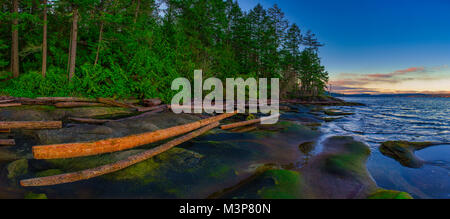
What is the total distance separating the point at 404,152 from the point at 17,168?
11.6 m

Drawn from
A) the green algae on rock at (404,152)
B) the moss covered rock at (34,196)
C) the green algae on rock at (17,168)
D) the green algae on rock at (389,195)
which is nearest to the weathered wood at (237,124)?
the green algae on rock at (404,152)

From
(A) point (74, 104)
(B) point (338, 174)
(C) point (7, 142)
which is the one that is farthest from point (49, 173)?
(A) point (74, 104)

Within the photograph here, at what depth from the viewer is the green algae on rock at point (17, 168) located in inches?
138

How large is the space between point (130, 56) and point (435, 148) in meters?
20.5

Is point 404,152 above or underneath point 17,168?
underneath

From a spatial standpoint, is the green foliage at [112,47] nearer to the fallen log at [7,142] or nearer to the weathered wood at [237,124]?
the weathered wood at [237,124]

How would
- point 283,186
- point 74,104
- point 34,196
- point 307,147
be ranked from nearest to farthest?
point 34,196
point 283,186
point 307,147
point 74,104

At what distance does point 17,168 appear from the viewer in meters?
3.72

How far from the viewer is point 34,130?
591 centimetres

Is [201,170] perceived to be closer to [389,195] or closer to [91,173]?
[91,173]

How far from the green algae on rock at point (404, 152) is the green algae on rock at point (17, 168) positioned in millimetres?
10329

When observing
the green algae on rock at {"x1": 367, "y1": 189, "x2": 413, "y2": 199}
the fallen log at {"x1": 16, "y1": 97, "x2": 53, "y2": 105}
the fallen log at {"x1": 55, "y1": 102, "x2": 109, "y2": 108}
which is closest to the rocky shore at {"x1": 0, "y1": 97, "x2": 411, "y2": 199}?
the green algae on rock at {"x1": 367, "y1": 189, "x2": 413, "y2": 199}
